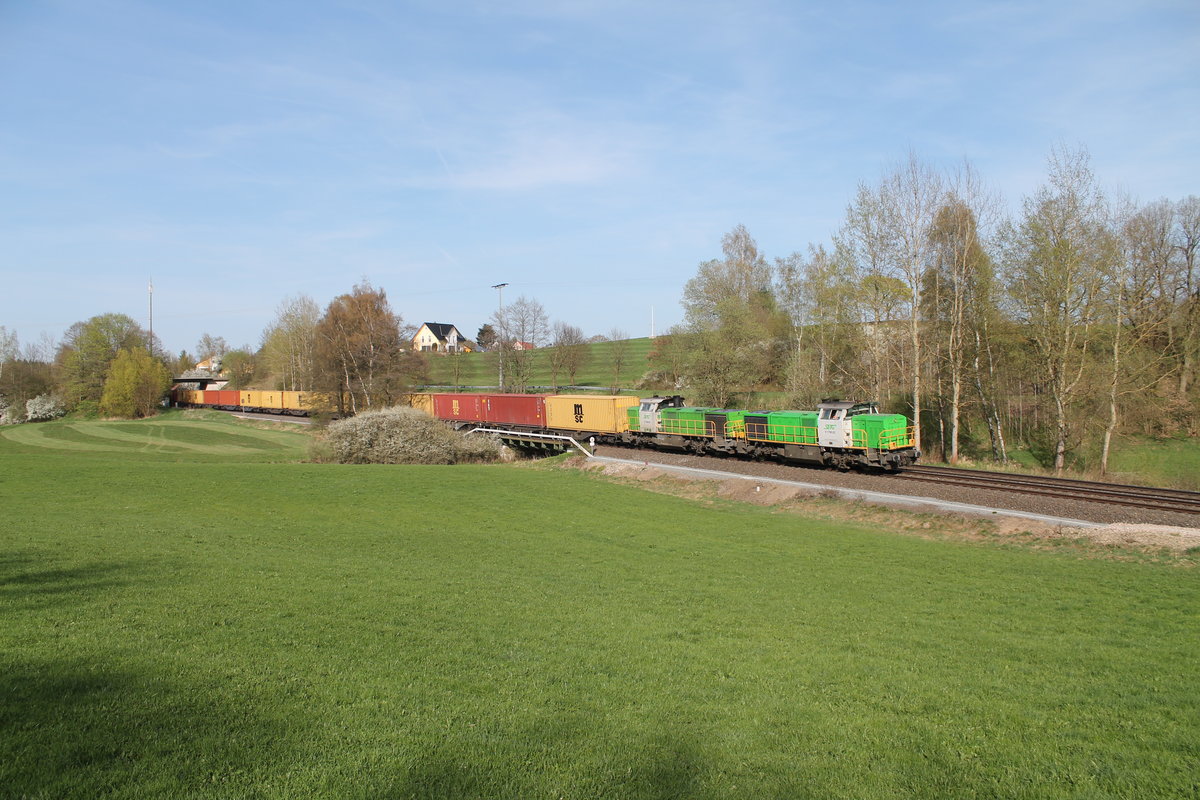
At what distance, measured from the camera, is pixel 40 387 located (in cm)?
8506

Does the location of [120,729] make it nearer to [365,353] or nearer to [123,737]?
[123,737]

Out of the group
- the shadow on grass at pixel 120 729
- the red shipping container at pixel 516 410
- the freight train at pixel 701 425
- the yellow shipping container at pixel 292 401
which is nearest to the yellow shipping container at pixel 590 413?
the freight train at pixel 701 425

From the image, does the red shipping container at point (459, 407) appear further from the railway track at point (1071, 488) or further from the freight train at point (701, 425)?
the railway track at point (1071, 488)

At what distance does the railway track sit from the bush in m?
26.5

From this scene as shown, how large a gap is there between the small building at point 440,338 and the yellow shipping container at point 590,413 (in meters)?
110

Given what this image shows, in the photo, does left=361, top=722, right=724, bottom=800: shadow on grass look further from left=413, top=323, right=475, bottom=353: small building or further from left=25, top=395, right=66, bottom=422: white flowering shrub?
left=413, top=323, right=475, bottom=353: small building

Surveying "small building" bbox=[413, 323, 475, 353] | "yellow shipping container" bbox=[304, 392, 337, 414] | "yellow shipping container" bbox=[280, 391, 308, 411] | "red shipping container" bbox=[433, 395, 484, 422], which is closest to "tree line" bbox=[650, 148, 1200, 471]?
"red shipping container" bbox=[433, 395, 484, 422]

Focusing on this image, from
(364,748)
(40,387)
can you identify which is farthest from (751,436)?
(40,387)

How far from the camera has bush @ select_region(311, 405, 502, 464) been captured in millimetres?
38219

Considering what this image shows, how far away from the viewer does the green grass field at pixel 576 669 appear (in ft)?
16.7

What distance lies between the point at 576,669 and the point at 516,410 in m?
38.6

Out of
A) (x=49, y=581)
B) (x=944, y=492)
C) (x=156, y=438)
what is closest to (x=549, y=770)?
(x=49, y=581)

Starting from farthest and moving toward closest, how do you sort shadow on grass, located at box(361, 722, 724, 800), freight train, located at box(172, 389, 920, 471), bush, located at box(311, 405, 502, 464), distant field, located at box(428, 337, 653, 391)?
distant field, located at box(428, 337, 653, 391)
bush, located at box(311, 405, 502, 464)
freight train, located at box(172, 389, 920, 471)
shadow on grass, located at box(361, 722, 724, 800)

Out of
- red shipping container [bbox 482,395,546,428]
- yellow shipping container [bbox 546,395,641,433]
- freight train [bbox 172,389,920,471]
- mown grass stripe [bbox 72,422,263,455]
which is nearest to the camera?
freight train [bbox 172,389,920,471]
